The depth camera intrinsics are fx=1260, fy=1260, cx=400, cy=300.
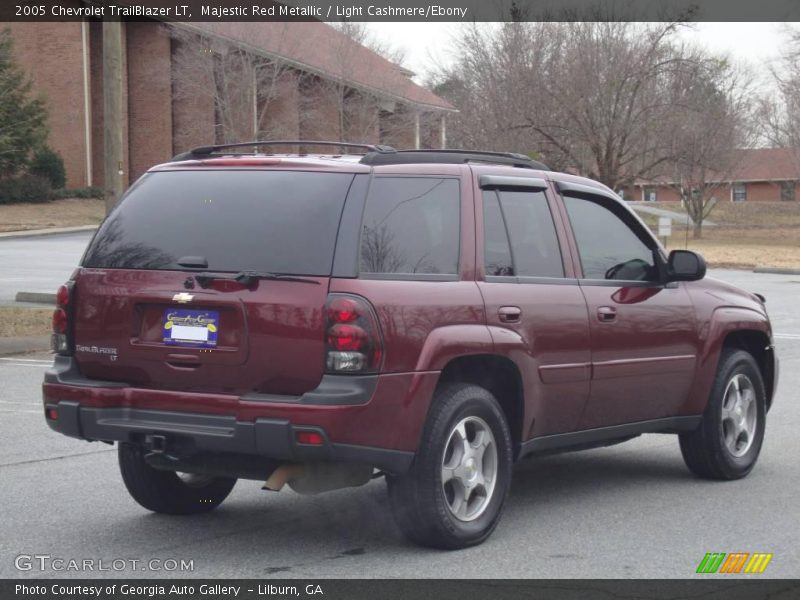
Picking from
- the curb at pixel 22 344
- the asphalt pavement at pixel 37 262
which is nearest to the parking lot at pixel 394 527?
the curb at pixel 22 344

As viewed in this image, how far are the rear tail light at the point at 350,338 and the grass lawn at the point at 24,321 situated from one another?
38.5ft

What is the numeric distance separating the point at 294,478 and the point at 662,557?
1.79 meters

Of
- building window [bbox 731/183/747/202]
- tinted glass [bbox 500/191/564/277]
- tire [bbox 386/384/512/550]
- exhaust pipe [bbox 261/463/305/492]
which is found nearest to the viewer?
exhaust pipe [bbox 261/463/305/492]

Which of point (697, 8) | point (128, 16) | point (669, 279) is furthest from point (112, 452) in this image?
point (128, 16)

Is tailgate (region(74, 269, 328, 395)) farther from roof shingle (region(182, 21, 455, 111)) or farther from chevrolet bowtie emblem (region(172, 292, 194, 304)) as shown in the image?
roof shingle (region(182, 21, 455, 111))

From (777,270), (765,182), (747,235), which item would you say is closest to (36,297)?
(777,270)

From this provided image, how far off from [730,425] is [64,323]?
14.1 feet

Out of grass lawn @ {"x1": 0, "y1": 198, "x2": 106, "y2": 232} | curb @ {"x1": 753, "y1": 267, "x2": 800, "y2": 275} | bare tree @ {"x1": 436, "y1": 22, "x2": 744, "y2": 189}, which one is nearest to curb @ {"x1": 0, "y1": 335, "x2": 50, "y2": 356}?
curb @ {"x1": 753, "y1": 267, "x2": 800, "y2": 275}

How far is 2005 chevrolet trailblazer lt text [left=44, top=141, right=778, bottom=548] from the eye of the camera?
220 inches

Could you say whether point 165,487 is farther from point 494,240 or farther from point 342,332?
point 494,240

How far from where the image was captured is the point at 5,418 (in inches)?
405

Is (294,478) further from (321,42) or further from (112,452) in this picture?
(321,42)

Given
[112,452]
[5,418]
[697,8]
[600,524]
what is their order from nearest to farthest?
[600,524], [112,452], [5,418], [697,8]

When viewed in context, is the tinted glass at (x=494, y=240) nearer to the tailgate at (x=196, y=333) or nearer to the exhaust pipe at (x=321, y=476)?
the tailgate at (x=196, y=333)
